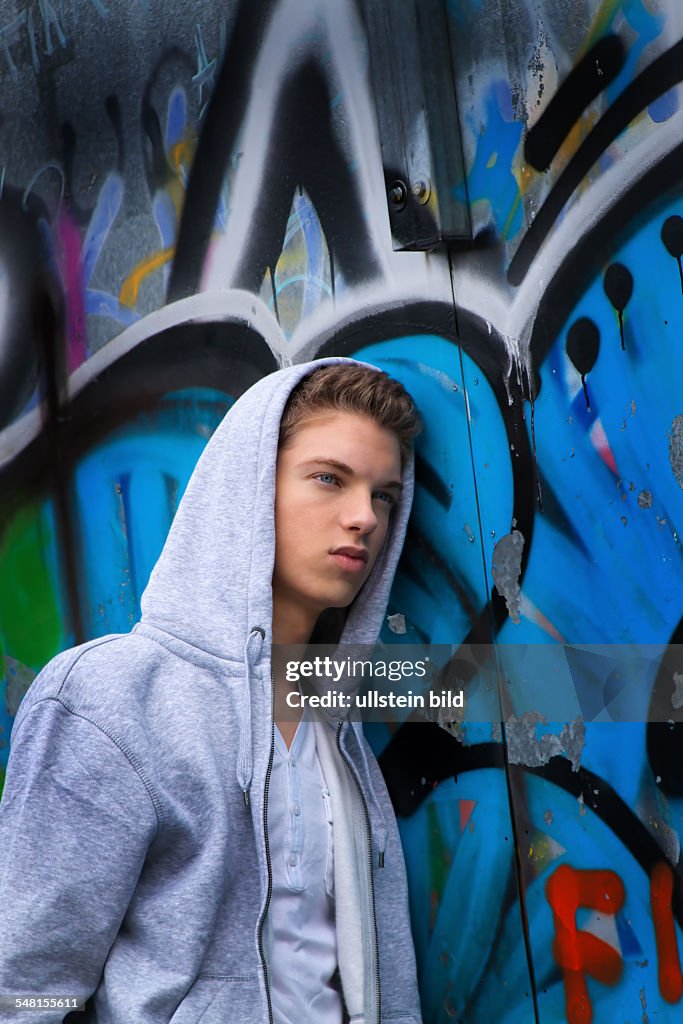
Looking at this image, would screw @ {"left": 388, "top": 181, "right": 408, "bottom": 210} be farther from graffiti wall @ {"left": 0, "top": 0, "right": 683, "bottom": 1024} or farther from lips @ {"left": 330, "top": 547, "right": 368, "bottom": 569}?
lips @ {"left": 330, "top": 547, "right": 368, "bottom": 569}

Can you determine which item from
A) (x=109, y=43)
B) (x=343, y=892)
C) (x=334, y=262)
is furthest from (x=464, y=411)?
(x=109, y=43)

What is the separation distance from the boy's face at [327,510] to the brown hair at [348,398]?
0.6 inches

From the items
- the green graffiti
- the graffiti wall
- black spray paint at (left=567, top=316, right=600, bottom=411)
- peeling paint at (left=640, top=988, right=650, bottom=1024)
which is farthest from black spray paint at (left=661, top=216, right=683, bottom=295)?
the green graffiti

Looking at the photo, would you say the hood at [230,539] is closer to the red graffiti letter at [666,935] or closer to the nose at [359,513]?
the nose at [359,513]

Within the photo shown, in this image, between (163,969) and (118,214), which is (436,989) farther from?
(118,214)

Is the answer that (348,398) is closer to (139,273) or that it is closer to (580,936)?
(139,273)

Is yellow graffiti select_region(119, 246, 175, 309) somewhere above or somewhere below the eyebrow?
above

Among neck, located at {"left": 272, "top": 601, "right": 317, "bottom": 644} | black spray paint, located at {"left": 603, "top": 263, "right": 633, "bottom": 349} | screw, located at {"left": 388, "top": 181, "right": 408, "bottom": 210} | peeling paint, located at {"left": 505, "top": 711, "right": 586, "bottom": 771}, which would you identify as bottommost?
peeling paint, located at {"left": 505, "top": 711, "right": 586, "bottom": 771}

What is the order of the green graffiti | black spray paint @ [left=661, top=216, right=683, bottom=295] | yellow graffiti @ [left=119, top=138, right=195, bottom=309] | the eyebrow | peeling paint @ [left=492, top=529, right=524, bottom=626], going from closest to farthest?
1. black spray paint @ [left=661, top=216, right=683, bottom=295]
2. the eyebrow
3. peeling paint @ [left=492, top=529, right=524, bottom=626]
4. yellow graffiti @ [left=119, top=138, right=195, bottom=309]
5. the green graffiti

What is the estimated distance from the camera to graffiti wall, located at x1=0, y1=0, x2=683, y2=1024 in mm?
2334

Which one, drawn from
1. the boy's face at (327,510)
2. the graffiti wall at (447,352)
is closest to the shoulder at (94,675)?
the boy's face at (327,510)

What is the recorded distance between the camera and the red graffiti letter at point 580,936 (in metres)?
2.36

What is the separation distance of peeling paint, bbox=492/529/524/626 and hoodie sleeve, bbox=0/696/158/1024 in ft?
2.78

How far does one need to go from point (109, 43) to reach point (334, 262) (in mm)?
905
